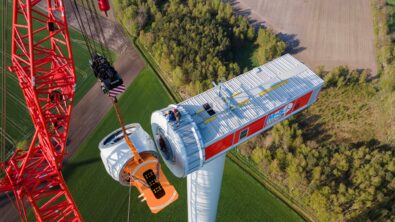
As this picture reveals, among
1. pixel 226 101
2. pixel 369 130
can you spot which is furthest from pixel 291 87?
pixel 369 130

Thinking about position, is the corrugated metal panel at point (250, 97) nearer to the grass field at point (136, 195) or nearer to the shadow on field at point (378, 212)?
the grass field at point (136, 195)

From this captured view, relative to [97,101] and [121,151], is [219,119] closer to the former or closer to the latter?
[121,151]

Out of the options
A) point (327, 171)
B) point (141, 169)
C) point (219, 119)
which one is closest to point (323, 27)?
point (327, 171)

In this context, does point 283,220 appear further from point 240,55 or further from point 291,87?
point 240,55

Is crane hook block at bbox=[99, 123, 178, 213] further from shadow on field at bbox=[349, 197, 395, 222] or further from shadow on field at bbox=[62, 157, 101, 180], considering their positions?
shadow on field at bbox=[349, 197, 395, 222]

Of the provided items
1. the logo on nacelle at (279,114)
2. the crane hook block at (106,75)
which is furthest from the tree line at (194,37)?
the crane hook block at (106,75)

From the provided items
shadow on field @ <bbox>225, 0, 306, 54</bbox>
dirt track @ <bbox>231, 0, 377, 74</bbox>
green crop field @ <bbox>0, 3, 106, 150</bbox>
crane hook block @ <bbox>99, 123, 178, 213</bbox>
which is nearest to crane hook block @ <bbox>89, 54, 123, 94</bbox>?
crane hook block @ <bbox>99, 123, 178, 213</bbox>
